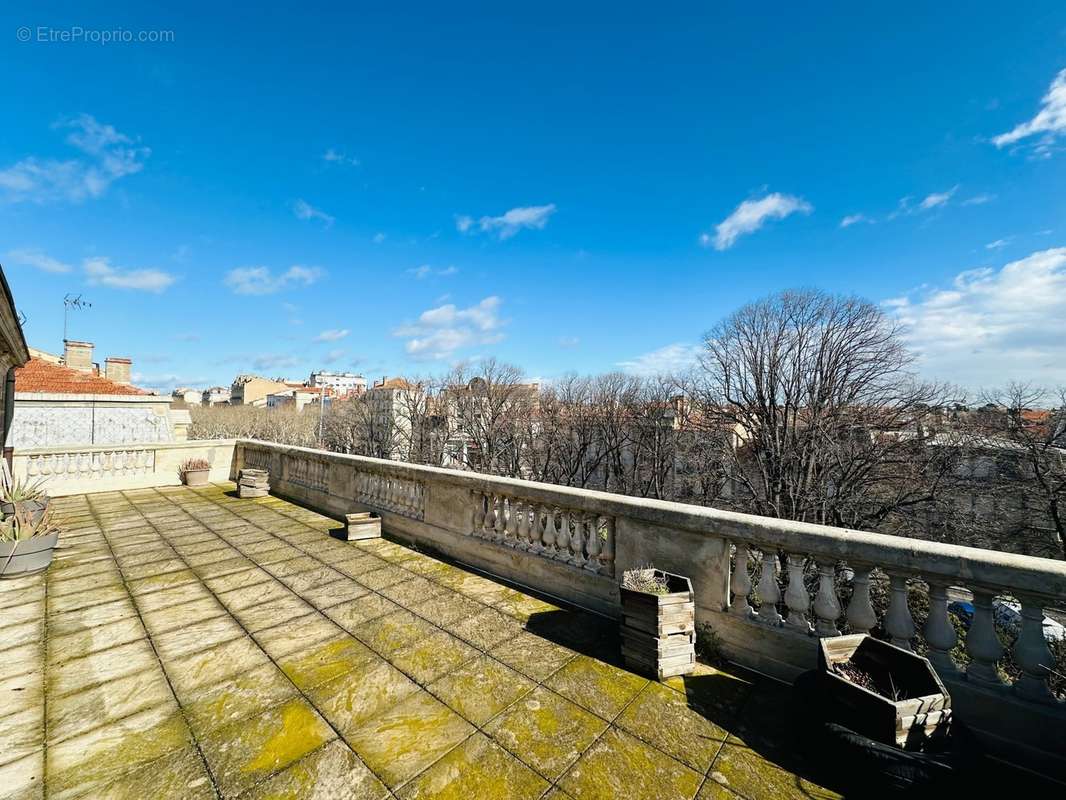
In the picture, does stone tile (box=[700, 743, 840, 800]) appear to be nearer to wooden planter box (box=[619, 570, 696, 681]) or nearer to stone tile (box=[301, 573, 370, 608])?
wooden planter box (box=[619, 570, 696, 681])

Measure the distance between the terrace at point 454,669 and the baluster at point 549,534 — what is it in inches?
0.8

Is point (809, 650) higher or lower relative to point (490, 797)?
higher

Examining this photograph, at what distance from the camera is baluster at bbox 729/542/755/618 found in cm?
313

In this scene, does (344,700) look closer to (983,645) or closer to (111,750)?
(111,750)

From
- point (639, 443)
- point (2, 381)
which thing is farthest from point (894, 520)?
point (2, 381)

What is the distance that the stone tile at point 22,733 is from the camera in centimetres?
219

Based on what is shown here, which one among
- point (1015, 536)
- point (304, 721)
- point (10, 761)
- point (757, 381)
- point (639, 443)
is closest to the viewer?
point (10, 761)

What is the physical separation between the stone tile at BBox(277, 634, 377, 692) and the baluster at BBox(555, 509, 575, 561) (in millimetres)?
1837

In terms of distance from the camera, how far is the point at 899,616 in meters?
2.64

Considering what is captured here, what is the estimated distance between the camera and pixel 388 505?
630 centimetres

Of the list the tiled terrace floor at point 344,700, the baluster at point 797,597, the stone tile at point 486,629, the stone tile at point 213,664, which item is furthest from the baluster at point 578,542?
the stone tile at point 213,664

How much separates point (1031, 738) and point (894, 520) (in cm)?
1922

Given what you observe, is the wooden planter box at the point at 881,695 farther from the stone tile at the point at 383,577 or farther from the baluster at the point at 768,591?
the stone tile at the point at 383,577

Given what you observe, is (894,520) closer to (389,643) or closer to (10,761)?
(389,643)
